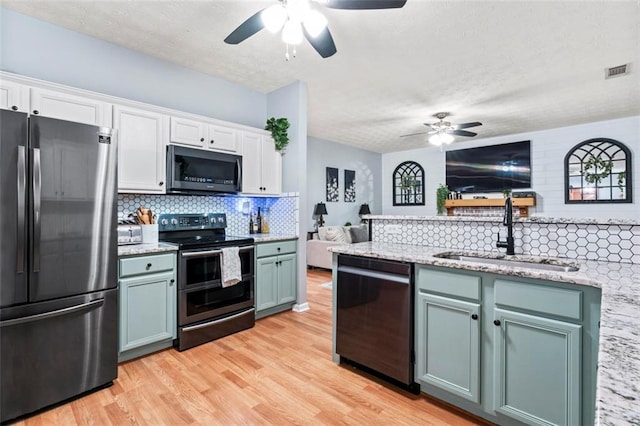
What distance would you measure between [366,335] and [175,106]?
2.95m

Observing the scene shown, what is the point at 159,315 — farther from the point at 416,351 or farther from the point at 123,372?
the point at 416,351

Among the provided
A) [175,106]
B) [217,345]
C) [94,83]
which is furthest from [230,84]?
[217,345]

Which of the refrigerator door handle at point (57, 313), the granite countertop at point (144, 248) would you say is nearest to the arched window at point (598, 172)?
the granite countertop at point (144, 248)

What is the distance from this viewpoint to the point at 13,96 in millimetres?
2166

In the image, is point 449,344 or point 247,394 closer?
point 449,344

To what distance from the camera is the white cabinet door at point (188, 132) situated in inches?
117

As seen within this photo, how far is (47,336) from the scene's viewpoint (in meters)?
1.86

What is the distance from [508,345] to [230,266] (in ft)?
7.35

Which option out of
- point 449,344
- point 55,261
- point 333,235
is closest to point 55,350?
point 55,261

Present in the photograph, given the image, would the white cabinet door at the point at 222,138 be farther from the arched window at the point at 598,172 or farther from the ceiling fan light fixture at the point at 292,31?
the arched window at the point at 598,172

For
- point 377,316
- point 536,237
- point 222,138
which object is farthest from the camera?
point 222,138

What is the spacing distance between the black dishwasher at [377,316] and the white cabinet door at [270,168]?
168 centimetres

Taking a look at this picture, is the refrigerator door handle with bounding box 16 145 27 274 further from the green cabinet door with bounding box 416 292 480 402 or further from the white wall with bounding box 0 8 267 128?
the green cabinet door with bounding box 416 292 480 402

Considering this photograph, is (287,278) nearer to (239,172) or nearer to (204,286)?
(204,286)
